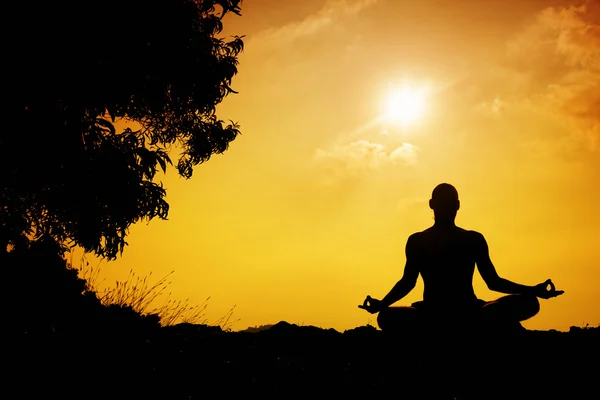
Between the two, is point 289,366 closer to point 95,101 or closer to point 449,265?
point 449,265

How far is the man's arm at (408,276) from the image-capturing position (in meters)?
6.78

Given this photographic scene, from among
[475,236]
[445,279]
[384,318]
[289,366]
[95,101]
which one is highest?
[95,101]

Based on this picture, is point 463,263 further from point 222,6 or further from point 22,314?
point 222,6

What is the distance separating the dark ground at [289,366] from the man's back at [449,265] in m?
0.48

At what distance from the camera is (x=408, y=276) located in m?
6.88

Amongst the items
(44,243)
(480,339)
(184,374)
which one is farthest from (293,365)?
(44,243)

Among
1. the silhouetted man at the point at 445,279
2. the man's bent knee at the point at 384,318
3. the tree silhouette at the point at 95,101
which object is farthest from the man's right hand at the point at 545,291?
the tree silhouette at the point at 95,101

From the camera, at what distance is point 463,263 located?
6539mm

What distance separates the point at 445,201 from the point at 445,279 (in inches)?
39.3

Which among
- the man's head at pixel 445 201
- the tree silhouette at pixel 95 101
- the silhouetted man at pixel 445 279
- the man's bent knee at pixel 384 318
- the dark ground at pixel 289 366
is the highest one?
the tree silhouette at pixel 95 101

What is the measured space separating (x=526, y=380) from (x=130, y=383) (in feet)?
13.6

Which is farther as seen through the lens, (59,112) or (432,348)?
(59,112)

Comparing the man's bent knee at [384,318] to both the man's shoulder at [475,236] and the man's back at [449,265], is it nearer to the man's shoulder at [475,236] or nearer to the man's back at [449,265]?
the man's back at [449,265]

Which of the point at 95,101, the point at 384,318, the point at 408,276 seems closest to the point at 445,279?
the point at 408,276
